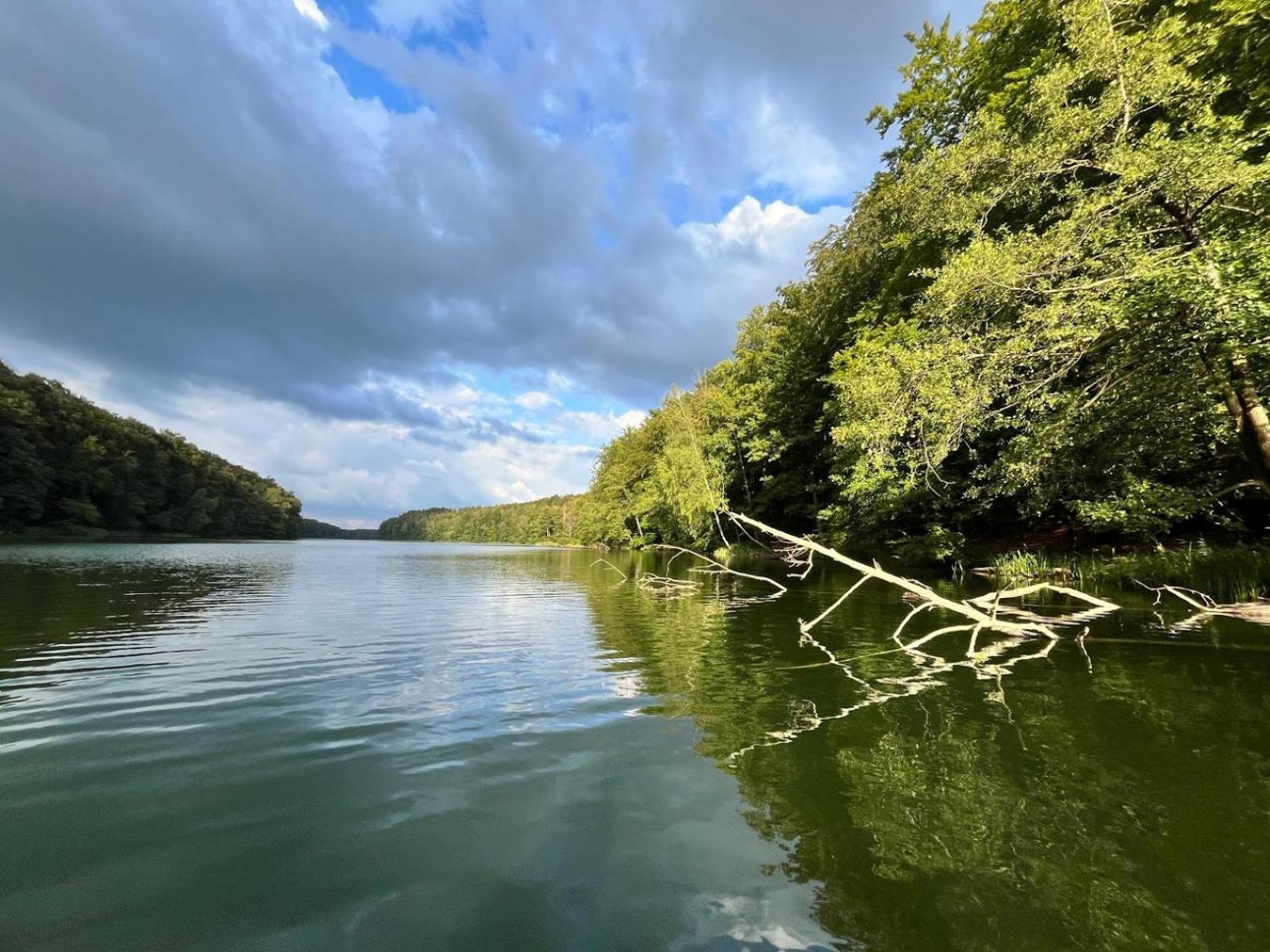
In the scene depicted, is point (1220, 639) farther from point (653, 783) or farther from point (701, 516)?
point (701, 516)

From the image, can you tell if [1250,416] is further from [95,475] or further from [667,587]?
[95,475]

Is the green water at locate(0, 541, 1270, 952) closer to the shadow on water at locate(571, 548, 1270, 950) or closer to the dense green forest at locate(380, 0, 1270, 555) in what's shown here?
the shadow on water at locate(571, 548, 1270, 950)

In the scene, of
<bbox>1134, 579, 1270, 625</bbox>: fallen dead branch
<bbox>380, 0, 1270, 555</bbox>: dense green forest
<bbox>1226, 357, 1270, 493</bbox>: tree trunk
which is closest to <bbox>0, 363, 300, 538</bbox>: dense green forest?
<bbox>380, 0, 1270, 555</bbox>: dense green forest

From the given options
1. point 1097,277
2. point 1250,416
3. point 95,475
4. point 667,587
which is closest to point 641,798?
point 1097,277

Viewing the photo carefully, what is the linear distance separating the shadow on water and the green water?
28mm

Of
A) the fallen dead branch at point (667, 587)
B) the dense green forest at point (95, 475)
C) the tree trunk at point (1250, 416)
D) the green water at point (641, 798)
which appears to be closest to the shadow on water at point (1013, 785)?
the green water at point (641, 798)

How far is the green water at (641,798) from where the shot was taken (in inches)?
130

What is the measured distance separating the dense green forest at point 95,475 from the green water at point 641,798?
9206 centimetres

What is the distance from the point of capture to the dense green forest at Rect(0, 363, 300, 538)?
73312mm

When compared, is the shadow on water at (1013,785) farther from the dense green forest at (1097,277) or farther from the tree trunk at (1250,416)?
the tree trunk at (1250,416)

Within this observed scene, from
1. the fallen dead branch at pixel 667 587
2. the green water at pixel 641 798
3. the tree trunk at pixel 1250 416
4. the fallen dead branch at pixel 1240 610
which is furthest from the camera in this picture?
the fallen dead branch at pixel 667 587

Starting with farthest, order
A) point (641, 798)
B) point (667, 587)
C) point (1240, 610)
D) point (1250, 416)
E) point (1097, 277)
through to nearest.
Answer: point (667, 587) < point (1097, 277) < point (1250, 416) < point (1240, 610) < point (641, 798)

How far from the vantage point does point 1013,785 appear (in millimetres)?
5023

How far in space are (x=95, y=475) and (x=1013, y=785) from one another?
116552mm
